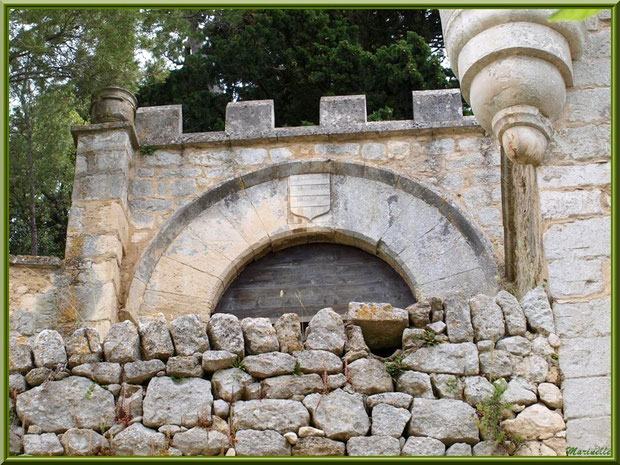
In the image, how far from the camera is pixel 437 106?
1056cm

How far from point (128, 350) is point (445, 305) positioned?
1503mm

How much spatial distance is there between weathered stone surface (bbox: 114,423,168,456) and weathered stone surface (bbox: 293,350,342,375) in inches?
28.3

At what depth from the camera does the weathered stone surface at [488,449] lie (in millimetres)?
5293

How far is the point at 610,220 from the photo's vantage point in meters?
5.90

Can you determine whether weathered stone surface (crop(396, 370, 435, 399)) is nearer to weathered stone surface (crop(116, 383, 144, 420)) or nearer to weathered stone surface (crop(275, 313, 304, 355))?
weathered stone surface (crop(275, 313, 304, 355))

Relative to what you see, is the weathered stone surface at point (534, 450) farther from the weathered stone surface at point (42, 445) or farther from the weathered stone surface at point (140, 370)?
the weathered stone surface at point (42, 445)

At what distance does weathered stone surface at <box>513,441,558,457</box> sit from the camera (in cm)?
532

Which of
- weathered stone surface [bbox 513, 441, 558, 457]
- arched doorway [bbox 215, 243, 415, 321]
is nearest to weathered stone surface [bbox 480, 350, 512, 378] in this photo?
weathered stone surface [bbox 513, 441, 558, 457]

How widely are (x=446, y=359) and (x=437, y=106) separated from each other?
17.2 ft

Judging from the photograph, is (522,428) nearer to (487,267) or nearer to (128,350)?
(128,350)

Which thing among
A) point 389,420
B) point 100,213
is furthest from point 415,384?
point 100,213

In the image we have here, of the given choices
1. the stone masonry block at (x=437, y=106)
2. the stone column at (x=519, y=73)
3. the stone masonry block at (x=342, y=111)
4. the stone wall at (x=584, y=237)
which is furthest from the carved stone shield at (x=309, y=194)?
the stone wall at (x=584, y=237)

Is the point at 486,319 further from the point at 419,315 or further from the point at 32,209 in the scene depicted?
the point at 32,209

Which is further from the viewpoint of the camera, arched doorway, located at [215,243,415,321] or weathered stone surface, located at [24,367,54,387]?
arched doorway, located at [215,243,415,321]
